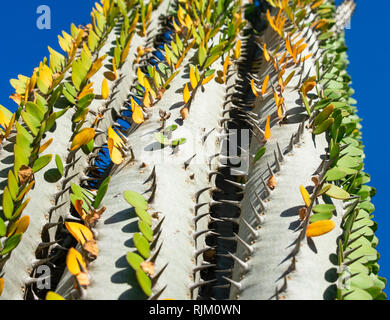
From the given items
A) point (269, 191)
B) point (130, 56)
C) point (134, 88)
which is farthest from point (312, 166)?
point (130, 56)

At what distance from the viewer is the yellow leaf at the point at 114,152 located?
1.44 meters

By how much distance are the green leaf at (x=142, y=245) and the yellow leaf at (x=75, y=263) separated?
130 mm

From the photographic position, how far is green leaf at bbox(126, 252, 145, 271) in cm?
108

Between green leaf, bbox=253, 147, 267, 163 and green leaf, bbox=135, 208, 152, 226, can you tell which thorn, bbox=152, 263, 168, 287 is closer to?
green leaf, bbox=135, 208, 152, 226

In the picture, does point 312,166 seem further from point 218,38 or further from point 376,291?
point 218,38

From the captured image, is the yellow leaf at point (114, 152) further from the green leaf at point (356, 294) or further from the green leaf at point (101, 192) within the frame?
the green leaf at point (356, 294)

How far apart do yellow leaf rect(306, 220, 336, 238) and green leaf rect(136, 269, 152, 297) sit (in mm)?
418

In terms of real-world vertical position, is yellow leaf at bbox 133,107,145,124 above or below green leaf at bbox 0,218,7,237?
above

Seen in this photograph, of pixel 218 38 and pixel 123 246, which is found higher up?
pixel 218 38

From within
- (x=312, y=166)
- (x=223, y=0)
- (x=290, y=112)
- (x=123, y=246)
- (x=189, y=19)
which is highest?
(x=223, y=0)

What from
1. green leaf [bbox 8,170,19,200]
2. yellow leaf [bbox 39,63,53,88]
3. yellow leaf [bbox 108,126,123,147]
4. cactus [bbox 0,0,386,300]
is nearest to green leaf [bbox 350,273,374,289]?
cactus [bbox 0,0,386,300]

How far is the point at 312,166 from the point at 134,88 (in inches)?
35.4

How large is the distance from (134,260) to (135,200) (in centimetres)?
21

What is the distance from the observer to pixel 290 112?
5.41ft
